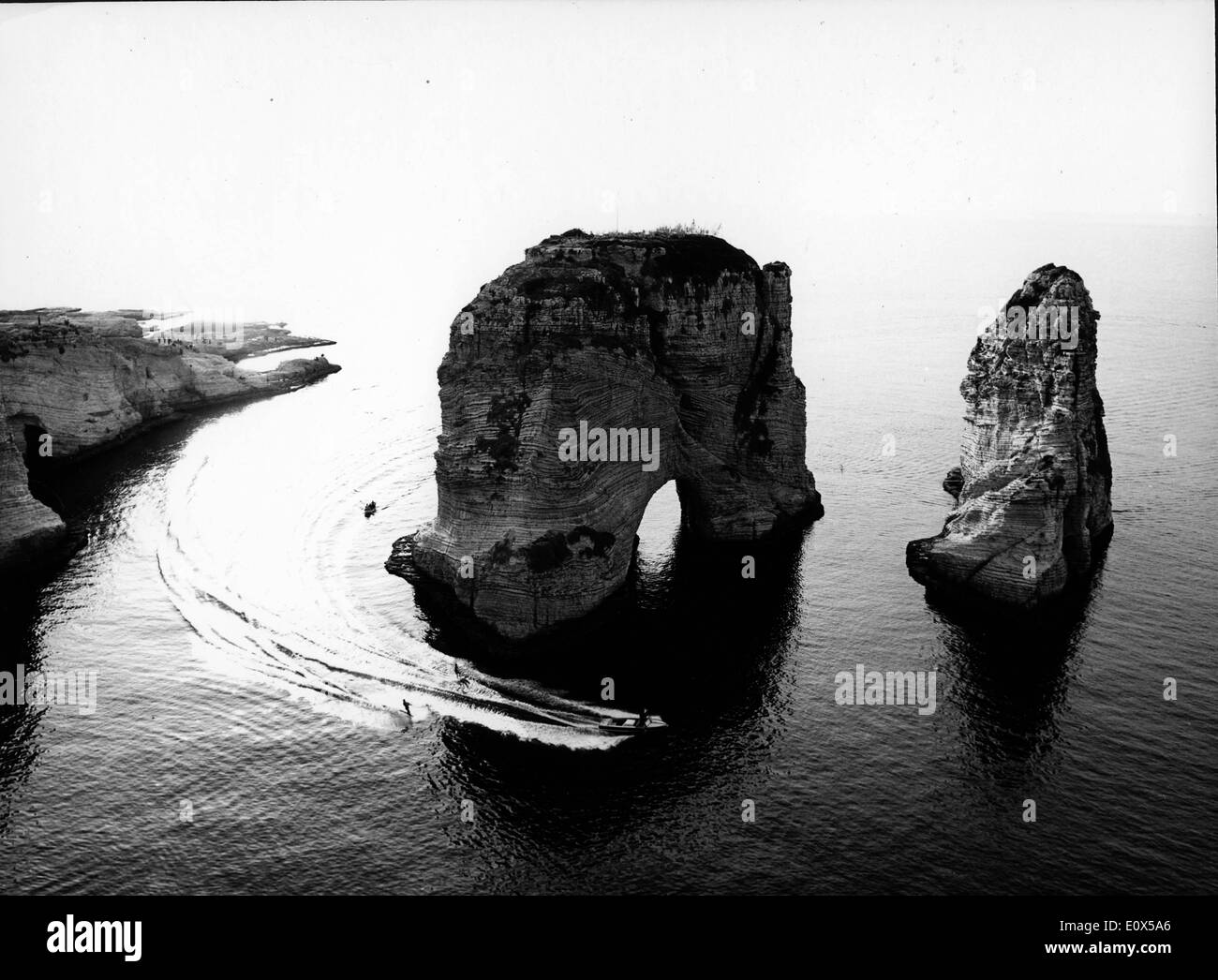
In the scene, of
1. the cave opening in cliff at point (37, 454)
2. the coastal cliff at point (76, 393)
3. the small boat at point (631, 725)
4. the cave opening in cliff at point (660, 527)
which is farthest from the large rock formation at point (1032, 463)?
the cave opening in cliff at point (37, 454)

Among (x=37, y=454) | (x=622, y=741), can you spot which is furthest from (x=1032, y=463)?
(x=37, y=454)

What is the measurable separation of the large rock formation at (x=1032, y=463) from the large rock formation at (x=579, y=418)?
60.0 ft

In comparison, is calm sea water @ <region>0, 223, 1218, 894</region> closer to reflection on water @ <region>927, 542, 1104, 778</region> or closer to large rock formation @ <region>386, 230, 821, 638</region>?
reflection on water @ <region>927, 542, 1104, 778</region>

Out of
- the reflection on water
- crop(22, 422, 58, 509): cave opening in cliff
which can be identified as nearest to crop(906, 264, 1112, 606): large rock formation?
the reflection on water

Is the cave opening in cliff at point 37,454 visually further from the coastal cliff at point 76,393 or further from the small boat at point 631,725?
the small boat at point 631,725

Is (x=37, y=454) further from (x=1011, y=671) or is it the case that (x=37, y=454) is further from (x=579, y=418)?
(x=1011, y=671)

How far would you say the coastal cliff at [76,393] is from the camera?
85.9m

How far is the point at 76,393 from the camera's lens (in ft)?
382

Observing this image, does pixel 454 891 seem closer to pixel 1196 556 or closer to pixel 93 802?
pixel 93 802

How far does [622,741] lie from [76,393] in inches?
3498

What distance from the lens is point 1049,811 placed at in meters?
49.8

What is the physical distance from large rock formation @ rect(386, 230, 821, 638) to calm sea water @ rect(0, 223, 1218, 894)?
14.2 ft
